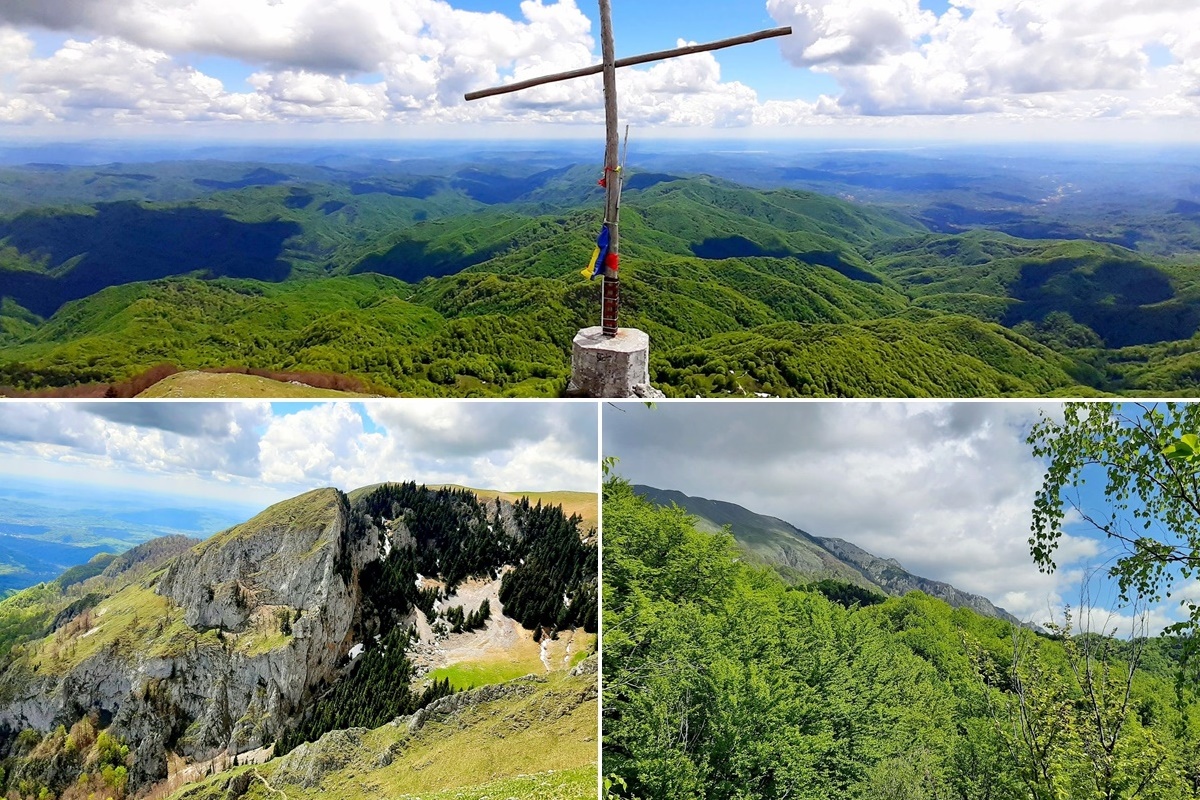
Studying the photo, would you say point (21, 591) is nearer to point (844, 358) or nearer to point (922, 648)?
point (922, 648)

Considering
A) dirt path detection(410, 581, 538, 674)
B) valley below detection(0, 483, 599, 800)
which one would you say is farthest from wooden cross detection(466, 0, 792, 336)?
dirt path detection(410, 581, 538, 674)

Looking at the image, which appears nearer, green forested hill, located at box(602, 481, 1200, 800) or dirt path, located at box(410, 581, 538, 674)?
green forested hill, located at box(602, 481, 1200, 800)

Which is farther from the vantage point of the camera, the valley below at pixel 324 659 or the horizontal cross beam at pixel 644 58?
the valley below at pixel 324 659

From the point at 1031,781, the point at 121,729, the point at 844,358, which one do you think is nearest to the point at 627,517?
the point at 1031,781

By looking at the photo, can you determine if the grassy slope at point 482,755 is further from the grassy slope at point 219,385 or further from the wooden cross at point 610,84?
the grassy slope at point 219,385

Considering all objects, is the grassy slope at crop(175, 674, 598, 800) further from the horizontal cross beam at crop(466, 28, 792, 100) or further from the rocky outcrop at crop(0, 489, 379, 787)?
the horizontal cross beam at crop(466, 28, 792, 100)

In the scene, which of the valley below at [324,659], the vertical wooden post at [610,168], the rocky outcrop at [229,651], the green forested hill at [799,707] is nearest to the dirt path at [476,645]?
the valley below at [324,659]
